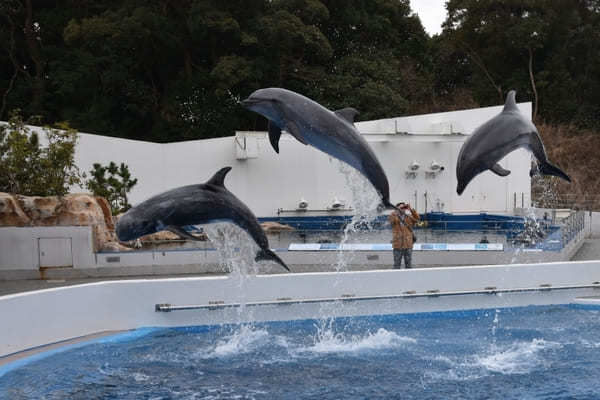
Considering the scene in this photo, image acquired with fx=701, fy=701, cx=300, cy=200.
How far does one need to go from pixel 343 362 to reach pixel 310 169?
14.9m

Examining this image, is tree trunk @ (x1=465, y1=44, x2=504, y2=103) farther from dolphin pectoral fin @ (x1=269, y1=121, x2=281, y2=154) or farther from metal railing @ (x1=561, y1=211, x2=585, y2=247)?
dolphin pectoral fin @ (x1=269, y1=121, x2=281, y2=154)

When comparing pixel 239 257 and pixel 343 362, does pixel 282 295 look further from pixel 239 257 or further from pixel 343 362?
pixel 343 362

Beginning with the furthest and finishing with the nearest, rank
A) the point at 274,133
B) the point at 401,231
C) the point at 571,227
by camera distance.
A: the point at 571,227 < the point at 401,231 < the point at 274,133

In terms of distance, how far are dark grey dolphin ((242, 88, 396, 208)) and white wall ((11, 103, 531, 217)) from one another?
15013 mm

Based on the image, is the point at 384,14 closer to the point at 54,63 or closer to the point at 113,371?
the point at 54,63

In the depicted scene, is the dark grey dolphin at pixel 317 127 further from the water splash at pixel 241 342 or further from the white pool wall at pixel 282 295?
the white pool wall at pixel 282 295

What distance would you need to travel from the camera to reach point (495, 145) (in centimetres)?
750

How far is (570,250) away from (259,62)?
16.5 m

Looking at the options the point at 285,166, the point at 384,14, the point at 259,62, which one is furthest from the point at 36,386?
the point at 384,14

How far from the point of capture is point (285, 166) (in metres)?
23.0

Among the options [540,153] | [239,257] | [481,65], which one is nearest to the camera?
[540,153]

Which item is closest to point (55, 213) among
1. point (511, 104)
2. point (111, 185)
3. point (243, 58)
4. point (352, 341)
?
point (111, 185)

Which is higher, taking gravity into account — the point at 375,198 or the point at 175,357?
the point at 375,198

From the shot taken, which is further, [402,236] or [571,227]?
[571,227]
